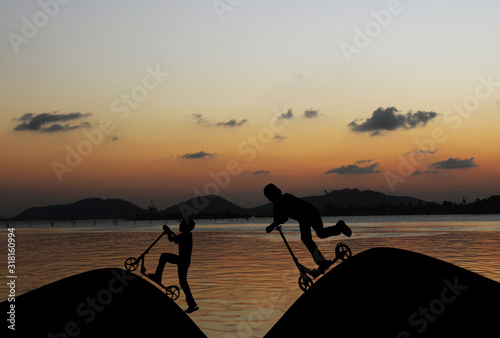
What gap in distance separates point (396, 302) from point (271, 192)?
160 inches

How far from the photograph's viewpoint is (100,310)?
8.82 metres

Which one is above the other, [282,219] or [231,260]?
[282,219]

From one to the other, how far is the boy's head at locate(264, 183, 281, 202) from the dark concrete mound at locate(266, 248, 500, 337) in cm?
295

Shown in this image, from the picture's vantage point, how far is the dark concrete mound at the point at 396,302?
808cm

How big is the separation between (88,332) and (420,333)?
4799 millimetres

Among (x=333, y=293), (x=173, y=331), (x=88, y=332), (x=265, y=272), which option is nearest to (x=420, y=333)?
(x=333, y=293)

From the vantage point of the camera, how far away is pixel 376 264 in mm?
9070

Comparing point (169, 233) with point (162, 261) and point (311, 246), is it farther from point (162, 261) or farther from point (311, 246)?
point (311, 246)

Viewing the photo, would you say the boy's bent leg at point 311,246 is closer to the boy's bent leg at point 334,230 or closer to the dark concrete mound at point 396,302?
the boy's bent leg at point 334,230

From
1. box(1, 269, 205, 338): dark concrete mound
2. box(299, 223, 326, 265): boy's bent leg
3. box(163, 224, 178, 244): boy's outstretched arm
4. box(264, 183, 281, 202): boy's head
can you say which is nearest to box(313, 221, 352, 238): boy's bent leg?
box(299, 223, 326, 265): boy's bent leg

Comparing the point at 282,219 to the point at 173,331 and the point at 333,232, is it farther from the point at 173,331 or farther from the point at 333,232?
the point at 173,331

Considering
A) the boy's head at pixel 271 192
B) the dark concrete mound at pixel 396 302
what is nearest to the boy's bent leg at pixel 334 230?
the boy's head at pixel 271 192

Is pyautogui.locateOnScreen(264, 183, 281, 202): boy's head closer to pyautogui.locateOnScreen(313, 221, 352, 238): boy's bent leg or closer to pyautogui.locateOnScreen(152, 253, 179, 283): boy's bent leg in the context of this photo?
pyautogui.locateOnScreen(313, 221, 352, 238): boy's bent leg

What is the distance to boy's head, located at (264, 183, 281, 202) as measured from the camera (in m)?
11.8
